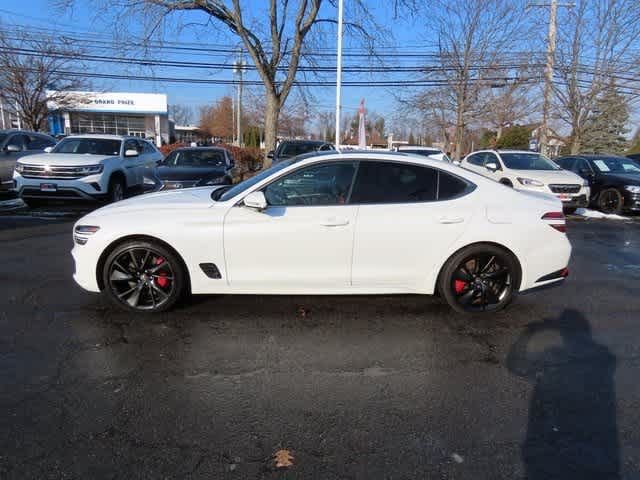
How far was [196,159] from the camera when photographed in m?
11.0

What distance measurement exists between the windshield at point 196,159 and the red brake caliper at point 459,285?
8.07 metres

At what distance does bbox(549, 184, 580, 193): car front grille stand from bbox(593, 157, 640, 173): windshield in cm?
226

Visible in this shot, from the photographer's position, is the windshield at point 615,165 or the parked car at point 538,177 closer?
the parked car at point 538,177

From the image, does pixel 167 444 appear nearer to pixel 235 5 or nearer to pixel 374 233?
pixel 374 233

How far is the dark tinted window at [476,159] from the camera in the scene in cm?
1177

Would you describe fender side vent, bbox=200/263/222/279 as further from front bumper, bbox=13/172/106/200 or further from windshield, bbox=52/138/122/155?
windshield, bbox=52/138/122/155

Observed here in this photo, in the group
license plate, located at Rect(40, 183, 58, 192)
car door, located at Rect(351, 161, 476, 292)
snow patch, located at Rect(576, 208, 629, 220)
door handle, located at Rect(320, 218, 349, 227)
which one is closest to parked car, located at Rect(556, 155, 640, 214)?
snow patch, located at Rect(576, 208, 629, 220)

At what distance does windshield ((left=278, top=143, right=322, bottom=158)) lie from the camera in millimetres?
13820

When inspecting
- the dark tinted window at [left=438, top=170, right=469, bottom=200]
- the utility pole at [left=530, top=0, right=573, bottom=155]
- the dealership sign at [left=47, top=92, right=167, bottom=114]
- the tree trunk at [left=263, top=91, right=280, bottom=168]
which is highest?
the dealership sign at [left=47, top=92, right=167, bottom=114]

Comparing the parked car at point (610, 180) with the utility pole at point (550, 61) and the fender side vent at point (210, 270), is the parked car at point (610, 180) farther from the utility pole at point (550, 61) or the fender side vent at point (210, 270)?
the fender side vent at point (210, 270)

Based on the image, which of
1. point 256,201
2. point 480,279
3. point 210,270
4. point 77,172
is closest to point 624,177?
point 480,279

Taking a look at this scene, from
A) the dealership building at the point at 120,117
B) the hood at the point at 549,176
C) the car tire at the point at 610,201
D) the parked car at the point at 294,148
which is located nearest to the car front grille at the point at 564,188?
the hood at the point at 549,176

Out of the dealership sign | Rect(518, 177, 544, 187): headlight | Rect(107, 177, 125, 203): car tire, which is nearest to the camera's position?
Rect(107, 177, 125, 203): car tire

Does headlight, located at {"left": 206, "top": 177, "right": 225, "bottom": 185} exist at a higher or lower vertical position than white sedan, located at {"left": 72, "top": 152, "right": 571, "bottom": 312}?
higher
